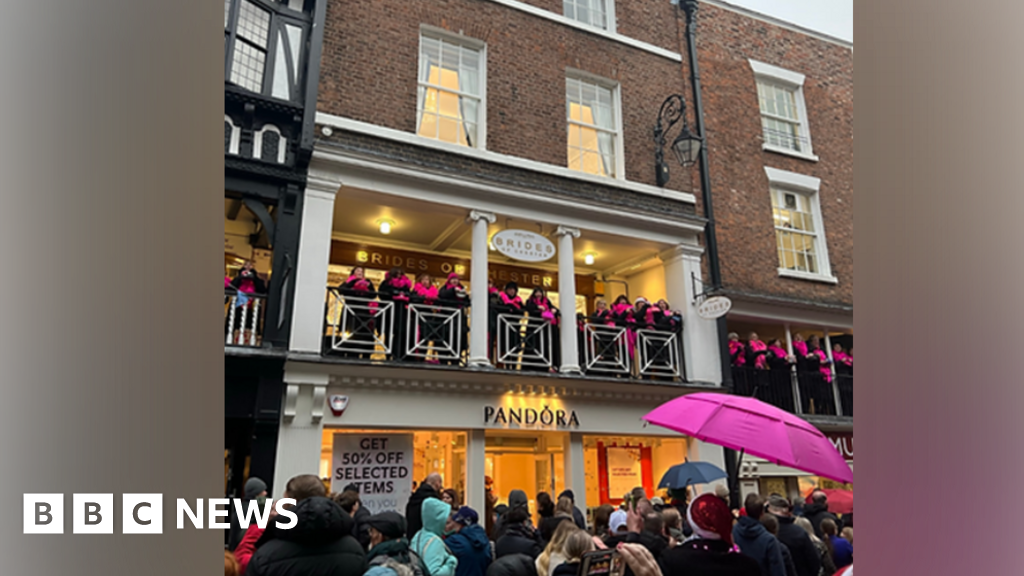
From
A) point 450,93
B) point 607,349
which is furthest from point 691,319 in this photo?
point 450,93

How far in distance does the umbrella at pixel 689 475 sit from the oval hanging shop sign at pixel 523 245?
157 inches

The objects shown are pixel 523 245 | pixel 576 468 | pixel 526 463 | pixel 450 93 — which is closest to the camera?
pixel 523 245

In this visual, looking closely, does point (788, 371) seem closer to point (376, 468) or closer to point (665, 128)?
point (665, 128)

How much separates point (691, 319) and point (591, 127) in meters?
4.43

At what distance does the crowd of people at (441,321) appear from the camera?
9.50m

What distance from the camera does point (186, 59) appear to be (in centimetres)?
239

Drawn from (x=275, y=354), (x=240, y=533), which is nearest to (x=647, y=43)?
(x=275, y=354)

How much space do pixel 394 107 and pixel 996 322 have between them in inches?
388

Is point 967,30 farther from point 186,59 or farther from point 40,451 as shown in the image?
point 40,451

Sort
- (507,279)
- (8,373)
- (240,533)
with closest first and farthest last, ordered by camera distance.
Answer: (8,373) < (240,533) < (507,279)

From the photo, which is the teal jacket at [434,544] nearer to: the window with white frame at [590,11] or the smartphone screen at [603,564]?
the smartphone screen at [603,564]

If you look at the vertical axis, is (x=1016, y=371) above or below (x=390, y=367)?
below

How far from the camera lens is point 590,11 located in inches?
527

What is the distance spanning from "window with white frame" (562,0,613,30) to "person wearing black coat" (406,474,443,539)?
34.7 ft
